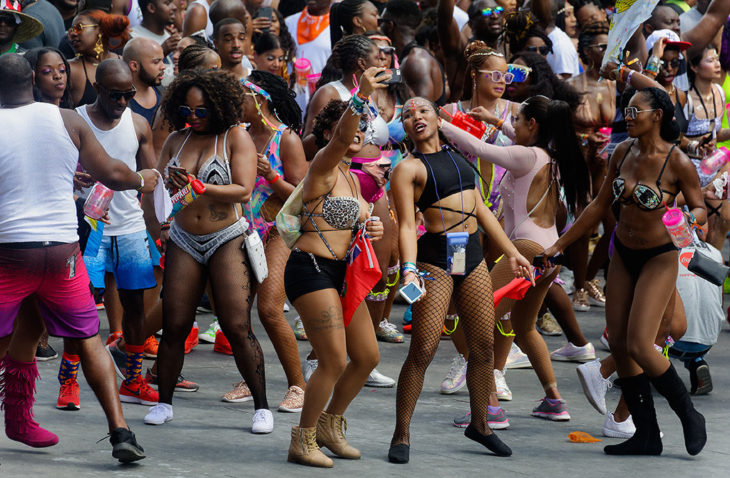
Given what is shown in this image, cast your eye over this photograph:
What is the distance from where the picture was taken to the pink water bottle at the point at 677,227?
616 centimetres

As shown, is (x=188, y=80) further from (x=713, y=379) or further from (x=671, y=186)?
(x=713, y=379)

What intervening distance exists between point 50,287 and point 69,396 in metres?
1.39

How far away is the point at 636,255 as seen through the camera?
632cm

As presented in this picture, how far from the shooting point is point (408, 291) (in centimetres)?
571

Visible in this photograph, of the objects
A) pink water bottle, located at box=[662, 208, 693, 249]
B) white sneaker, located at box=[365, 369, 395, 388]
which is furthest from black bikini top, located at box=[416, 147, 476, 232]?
white sneaker, located at box=[365, 369, 395, 388]

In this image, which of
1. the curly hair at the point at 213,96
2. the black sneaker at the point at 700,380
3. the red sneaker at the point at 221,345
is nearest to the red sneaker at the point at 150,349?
the red sneaker at the point at 221,345

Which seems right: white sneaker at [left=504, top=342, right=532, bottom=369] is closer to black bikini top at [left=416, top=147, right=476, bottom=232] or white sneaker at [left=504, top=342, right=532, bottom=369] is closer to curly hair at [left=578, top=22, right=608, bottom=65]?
black bikini top at [left=416, top=147, right=476, bottom=232]

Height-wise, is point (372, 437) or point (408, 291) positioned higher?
point (408, 291)

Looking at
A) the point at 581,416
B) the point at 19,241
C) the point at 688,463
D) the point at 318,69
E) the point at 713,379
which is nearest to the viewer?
the point at 19,241

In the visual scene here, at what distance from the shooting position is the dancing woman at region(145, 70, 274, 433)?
21.2ft

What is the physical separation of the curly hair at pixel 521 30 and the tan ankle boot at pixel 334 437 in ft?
19.8

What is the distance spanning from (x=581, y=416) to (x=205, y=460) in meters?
2.59

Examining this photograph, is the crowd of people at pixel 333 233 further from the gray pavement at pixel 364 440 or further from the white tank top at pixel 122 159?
the gray pavement at pixel 364 440

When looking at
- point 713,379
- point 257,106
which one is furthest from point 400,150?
point 713,379
